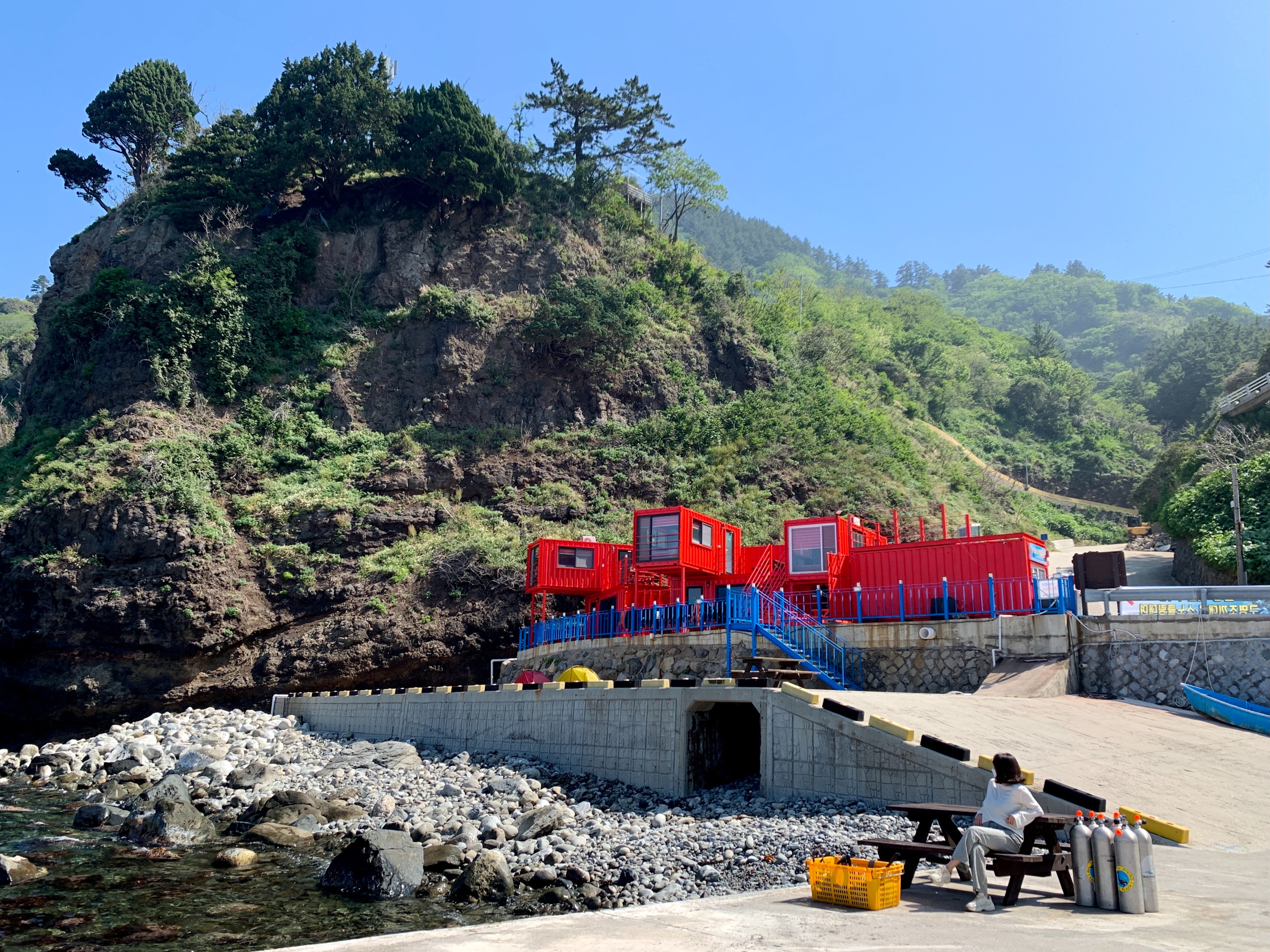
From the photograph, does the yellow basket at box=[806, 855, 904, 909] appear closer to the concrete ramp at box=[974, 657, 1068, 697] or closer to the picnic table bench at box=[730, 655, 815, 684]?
the picnic table bench at box=[730, 655, 815, 684]

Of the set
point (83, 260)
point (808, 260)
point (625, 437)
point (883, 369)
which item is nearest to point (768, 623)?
point (625, 437)

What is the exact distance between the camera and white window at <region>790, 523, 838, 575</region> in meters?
23.0

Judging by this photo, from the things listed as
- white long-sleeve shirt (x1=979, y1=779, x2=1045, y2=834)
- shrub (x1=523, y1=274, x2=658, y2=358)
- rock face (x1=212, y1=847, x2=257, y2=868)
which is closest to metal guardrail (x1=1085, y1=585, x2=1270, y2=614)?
white long-sleeve shirt (x1=979, y1=779, x2=1045, y2=834)

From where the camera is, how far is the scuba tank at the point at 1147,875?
6.07 metres

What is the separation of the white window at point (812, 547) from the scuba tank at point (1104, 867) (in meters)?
16.6

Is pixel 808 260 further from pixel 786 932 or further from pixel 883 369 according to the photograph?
pixel 786 932

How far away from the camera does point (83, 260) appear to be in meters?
45.1

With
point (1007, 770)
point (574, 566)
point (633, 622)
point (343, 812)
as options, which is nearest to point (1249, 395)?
point (574, 566)

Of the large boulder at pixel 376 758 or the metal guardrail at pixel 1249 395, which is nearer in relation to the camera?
the large boulder at pixel 376 758

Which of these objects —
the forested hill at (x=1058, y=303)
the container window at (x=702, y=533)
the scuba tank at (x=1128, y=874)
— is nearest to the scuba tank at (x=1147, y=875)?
the scuba tank at (x=1128, y=874)

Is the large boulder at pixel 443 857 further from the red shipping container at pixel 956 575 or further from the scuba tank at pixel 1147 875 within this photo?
the red shipping container at pixel 956 575

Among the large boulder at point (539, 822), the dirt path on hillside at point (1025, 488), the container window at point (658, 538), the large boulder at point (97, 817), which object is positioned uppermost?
the dirt path on hillside at point (1025, 488)

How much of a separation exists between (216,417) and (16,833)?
24.6 metres

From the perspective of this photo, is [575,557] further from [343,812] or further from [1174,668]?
[1174,668]
